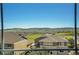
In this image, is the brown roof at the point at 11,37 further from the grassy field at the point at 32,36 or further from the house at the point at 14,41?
the grassy field at the point at 32,36

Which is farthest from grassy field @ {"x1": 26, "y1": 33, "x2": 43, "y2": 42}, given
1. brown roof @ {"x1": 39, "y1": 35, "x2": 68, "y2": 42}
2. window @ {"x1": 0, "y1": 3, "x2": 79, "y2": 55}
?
brown roof @ {"x1": 39, "y1": 35, "x2": 68, "y2": 42}

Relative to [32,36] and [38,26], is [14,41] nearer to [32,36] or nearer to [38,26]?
[32,36]

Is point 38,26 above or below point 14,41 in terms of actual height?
above

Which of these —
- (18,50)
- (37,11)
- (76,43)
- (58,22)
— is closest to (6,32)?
(18,50)

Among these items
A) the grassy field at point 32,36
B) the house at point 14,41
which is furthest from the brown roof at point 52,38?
the house at point 14,41

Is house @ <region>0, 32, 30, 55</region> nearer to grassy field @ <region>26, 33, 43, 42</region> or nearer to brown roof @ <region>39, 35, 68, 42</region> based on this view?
grassy field @ <region>26, 33, 43, 42</region>

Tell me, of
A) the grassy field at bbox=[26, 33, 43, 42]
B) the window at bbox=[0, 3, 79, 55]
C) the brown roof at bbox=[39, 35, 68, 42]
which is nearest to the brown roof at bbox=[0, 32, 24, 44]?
the window at bbox=[0, 3, 79, 55]

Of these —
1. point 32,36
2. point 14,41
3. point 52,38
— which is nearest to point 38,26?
point 32,36
